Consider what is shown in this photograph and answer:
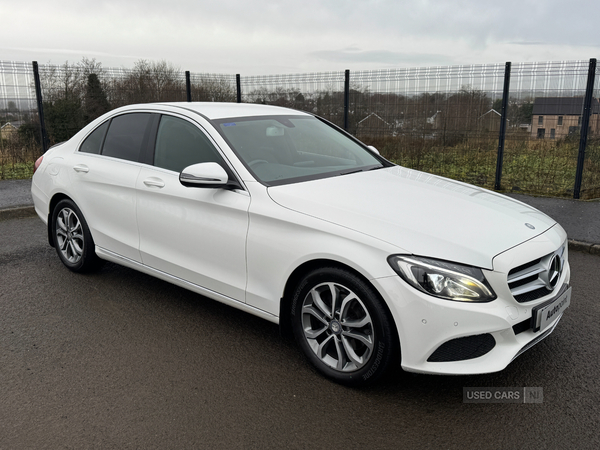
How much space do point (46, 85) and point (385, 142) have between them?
7.62 metres

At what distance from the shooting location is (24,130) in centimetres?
1163

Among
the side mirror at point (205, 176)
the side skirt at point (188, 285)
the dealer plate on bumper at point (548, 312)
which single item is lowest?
the side skirt at point (188, 285)

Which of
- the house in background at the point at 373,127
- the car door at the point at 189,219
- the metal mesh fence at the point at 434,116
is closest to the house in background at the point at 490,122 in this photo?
the metal mesh fence at the point at 434,116

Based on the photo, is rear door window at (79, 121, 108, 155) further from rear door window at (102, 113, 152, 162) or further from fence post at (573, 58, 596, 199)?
fence post at (573, 58, 596, 199)

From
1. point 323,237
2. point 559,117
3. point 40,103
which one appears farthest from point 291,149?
point 40,103

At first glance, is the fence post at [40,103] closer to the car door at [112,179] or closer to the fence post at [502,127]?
the car door at [112,179]

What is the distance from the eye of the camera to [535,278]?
3129 mm

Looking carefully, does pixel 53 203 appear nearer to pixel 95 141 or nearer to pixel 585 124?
pixel 95 141

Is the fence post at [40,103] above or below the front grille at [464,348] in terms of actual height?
above

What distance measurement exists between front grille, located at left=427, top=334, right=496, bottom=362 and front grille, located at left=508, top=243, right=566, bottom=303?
1.00ft

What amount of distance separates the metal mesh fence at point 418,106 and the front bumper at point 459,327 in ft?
24.3

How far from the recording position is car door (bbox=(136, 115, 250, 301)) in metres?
3.66

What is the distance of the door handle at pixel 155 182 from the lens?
164 inches

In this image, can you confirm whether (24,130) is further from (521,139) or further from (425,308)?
(425,308)
